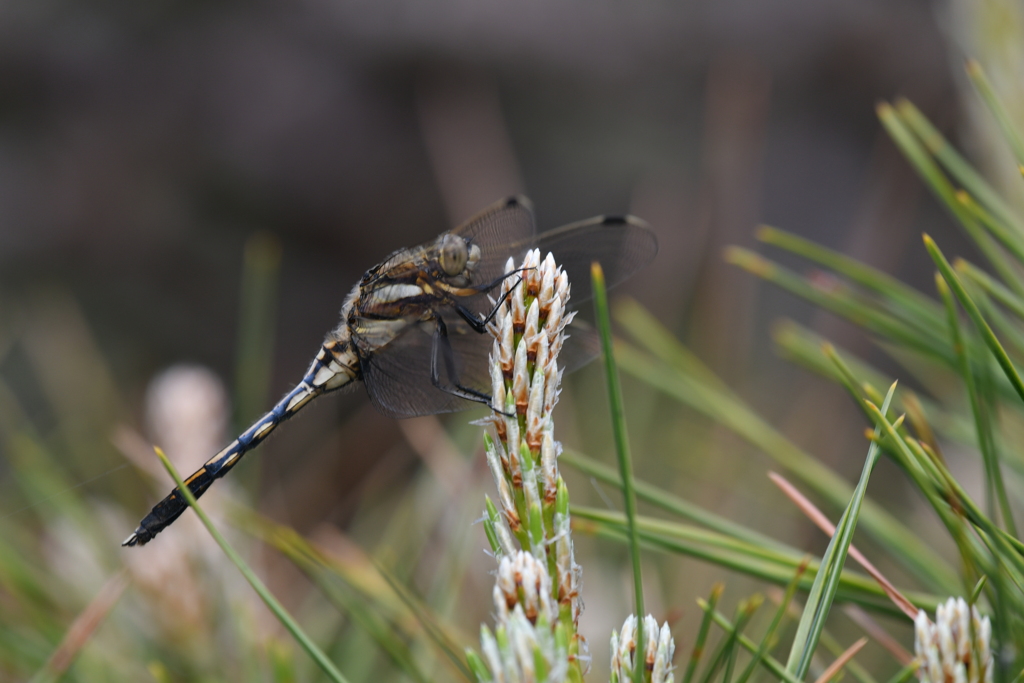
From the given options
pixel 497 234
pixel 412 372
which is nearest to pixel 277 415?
pixel 412 372

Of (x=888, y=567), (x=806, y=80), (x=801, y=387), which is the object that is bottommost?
(x=888, y=567)

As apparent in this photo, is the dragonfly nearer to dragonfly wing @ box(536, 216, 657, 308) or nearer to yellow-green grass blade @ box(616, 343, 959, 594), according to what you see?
dragonfly wing @ box(536, 216, 657, 308)

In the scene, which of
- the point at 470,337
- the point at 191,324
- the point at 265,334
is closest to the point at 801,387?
the point at 470,337

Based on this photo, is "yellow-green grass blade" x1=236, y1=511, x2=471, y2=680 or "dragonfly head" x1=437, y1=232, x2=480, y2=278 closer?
"yellow-green grass blade" x1=236, y1=511, x2=471, y2=680

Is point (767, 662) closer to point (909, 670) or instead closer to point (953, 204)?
point (909, 670)

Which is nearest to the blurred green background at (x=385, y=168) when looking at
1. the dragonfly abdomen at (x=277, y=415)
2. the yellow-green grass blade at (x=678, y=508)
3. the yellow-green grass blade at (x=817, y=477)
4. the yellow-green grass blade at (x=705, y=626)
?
the dragonfly abdomen at (x=277, y=415)

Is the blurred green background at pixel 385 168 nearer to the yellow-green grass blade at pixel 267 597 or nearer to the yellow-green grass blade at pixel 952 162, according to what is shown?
the yellow-green grass blade at pixel 952 162

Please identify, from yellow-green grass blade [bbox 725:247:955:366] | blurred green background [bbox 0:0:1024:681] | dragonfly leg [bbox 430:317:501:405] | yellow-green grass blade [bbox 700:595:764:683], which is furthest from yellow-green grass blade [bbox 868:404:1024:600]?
blurred green background [bbox 0:0:1024:681]

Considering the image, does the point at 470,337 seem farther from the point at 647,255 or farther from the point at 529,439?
the point at 529,439
